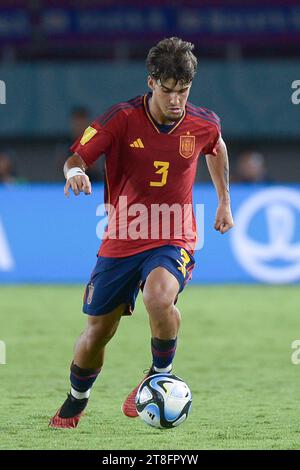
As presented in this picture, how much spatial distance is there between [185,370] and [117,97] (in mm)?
9709

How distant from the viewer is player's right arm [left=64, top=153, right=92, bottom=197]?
5.51 metres

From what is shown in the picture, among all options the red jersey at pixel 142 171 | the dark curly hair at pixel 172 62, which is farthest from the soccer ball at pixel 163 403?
the dark curly hair at pixel 172 62

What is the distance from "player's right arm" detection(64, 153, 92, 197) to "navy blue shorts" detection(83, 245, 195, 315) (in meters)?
0.49

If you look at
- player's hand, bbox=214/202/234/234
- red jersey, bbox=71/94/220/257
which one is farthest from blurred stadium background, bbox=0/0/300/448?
red jersey, bbox=71/94/220/257

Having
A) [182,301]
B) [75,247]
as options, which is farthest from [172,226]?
[75,247]

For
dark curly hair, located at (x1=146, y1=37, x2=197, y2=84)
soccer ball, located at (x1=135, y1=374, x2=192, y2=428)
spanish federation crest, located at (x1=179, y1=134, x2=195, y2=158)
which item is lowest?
soccer ball, located at (x1=135, y1=374, x2=192, y2=428)

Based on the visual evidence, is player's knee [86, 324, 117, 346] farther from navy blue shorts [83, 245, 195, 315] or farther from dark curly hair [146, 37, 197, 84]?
dark curly hair [146, 37, 197, 84]

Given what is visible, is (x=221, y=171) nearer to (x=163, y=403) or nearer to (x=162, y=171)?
(x=162, y=171)

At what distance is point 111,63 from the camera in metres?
17.3

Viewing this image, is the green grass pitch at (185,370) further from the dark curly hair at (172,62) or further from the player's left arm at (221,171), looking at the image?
the dark curly hair at (172,62)

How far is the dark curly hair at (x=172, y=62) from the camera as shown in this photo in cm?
573

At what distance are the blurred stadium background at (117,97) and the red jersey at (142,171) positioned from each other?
7181 millimetres

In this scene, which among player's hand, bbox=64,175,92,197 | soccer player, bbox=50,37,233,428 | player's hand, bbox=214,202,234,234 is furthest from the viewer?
player's hand, bbox=214,202,234,234
